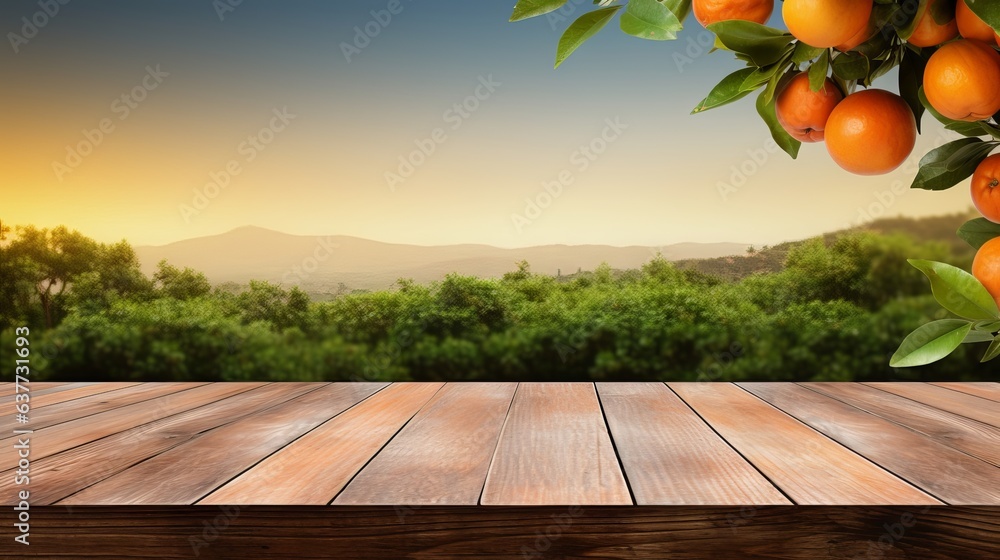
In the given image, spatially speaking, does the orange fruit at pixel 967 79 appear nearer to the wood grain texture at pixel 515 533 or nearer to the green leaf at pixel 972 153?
the green leaf at pixel 972 153

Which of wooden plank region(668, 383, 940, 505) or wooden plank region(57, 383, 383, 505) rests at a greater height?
wooden plank region(57, 383, 383, 505)

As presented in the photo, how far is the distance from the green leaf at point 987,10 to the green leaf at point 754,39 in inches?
3.0

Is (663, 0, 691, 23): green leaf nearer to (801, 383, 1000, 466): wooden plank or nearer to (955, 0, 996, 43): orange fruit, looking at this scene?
(955, 0, 996, 43): orange fruit

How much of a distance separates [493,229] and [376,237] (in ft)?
2.82

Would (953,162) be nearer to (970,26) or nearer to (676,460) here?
(970,26)

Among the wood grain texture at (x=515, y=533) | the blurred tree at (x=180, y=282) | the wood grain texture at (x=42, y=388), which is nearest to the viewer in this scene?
the wood grain texture at (x=515, y=533)

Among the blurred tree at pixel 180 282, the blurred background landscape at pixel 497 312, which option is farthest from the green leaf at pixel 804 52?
the blurred tree at pixel 180 282

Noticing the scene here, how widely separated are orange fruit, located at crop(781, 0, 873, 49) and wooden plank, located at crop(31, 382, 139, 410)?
2.13 metres

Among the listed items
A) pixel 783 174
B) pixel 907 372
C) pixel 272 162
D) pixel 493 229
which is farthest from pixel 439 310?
pixel 907 372

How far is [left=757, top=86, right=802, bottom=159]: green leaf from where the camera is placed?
0.34 metres

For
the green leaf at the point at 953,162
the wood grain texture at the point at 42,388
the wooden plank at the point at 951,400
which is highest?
the green leaf at the point at 953,162

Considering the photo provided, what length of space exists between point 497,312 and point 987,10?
385 cm

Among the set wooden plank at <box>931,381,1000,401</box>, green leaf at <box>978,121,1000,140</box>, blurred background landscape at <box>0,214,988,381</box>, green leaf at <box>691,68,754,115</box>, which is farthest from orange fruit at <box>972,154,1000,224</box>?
blurred background landscape at <box>0,214,988,381</box>

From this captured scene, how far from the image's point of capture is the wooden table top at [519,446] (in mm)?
962
